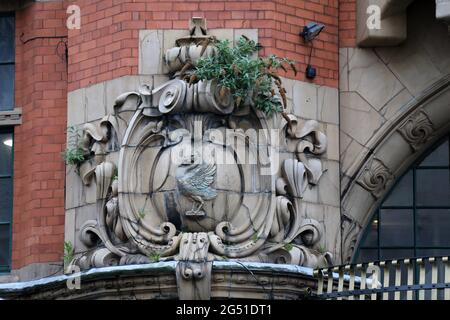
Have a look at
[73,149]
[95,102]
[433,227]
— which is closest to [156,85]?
[95,102]

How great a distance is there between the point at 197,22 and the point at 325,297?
148 inches

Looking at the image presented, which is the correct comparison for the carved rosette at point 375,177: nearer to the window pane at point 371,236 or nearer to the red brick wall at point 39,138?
the window pane at point 371,236

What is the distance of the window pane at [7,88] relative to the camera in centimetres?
2731

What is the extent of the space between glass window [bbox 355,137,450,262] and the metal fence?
1.61 metres

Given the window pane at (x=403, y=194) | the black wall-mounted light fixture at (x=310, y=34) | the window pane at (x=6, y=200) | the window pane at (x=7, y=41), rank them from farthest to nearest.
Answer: the window pane at (x=7, y=41) < the window pane at (x=6, y=200) < the window pane at (x=403, y=194) < the black wall-mounted light fixture at (x=310, y=34)

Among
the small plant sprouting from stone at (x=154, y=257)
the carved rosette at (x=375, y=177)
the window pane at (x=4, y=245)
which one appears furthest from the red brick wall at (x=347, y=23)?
the window pane at (x=4, y=245)

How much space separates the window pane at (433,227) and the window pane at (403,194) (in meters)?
0.21

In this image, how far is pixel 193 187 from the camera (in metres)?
25.0

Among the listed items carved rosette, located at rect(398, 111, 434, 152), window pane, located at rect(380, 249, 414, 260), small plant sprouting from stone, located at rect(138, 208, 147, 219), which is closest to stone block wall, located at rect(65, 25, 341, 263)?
small plant sprouting from stone, located at rect(138, 208, 147, 219)

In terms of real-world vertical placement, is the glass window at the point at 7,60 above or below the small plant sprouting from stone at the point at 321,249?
above

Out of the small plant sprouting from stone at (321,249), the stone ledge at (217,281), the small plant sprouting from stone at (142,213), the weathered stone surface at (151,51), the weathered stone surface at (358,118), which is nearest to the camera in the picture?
the stone ledge at (217,281)

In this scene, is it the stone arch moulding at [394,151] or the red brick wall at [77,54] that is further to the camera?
the stone arch moulding at [394,151]

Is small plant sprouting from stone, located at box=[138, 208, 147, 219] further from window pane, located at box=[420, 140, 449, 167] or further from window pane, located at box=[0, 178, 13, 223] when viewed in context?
window pane, located at box=[420, 140, 449, 167]
